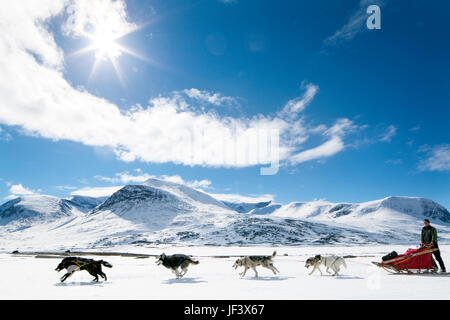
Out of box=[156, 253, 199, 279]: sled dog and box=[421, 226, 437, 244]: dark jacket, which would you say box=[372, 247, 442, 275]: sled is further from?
box=[156, 253, 199, 279]: sled dog

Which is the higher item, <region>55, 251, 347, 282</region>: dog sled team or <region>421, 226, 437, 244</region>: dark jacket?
<region>421, 226, 437, 244</region>: dark jacket

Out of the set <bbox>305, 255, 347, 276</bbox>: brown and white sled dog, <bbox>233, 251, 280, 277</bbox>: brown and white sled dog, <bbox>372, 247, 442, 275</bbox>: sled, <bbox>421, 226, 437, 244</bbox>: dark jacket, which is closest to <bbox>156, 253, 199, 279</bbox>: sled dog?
<bbox>233, 251, 280, 277</bbox>: brown and white sled dog

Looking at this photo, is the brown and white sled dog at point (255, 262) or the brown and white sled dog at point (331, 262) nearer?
the brown and white sled dog at point (331, 262)

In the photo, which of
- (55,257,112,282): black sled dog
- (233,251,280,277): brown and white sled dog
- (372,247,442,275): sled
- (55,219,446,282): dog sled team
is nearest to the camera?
(55,257,112,282): black sled dog

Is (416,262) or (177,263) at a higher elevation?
(416,262)

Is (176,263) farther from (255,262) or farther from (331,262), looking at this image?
(331,262)

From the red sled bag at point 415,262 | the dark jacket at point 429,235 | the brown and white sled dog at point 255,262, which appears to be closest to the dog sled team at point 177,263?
the brown and white sled dog at point 255,262

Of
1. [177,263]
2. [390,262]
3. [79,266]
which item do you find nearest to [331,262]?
[390,262]

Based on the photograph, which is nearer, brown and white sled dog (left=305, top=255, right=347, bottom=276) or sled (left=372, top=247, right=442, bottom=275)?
sled (left=372, top=247, right=442, bottom=275)

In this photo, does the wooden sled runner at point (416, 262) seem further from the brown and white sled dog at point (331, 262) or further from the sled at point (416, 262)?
the brown and white sled dog at point (331, 262)

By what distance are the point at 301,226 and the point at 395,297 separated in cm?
17078
